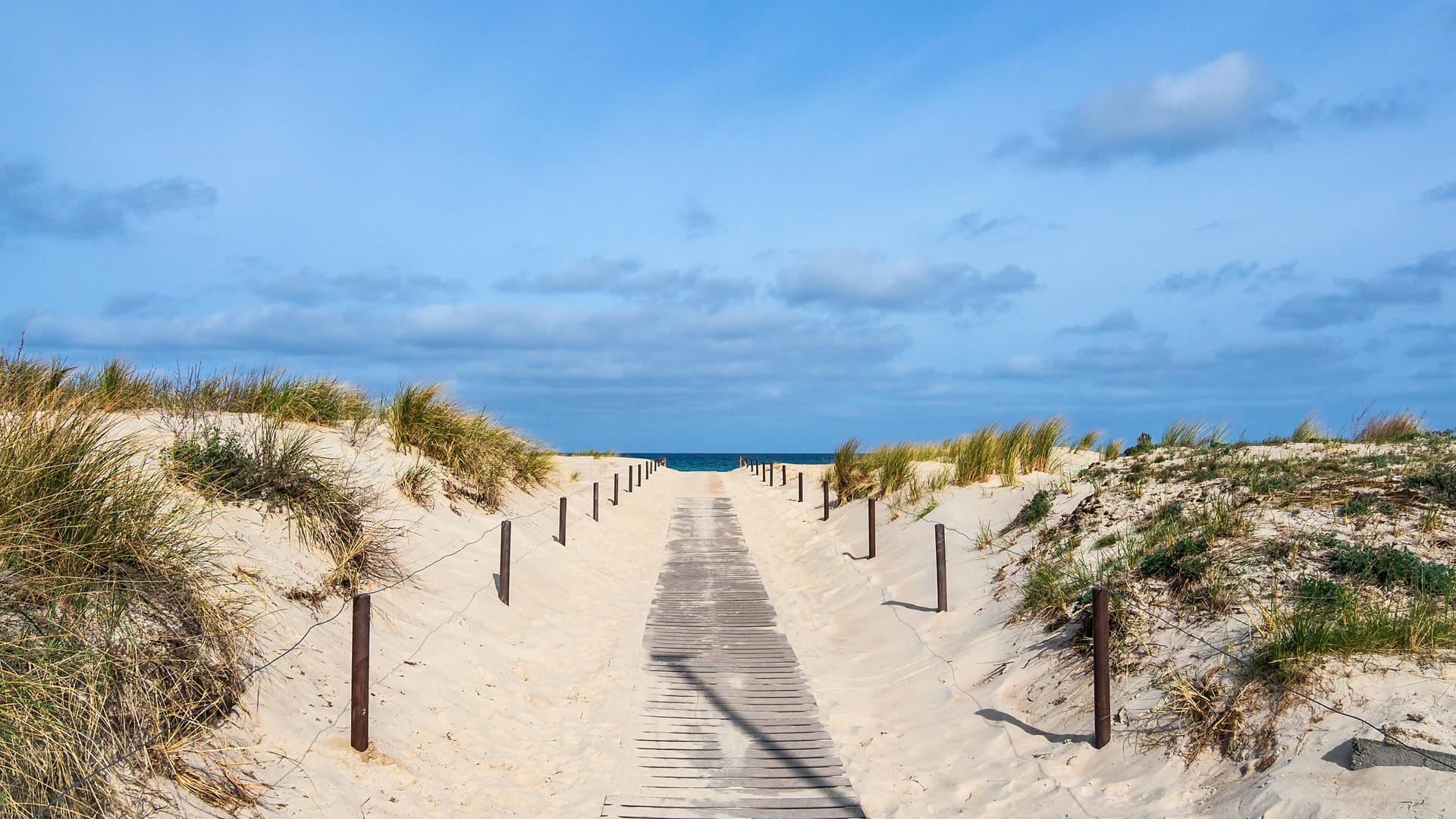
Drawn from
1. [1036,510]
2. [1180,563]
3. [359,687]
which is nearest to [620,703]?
[359,687]

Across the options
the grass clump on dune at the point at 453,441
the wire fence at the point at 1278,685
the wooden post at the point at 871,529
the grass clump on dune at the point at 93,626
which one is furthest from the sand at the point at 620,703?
the grass clump on dune at the point at 453,441

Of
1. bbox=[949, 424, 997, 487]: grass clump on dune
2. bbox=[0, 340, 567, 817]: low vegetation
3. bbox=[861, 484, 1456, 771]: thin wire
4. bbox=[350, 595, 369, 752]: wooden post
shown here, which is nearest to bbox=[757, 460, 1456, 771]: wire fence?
bbox=[861, 484, 1456, 771]: thin wire

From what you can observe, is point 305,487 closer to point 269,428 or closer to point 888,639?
point 269,428

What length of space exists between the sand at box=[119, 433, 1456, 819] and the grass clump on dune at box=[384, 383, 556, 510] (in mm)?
1942

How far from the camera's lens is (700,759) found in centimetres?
641

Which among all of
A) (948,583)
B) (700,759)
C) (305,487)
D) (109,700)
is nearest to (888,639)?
(948,583)

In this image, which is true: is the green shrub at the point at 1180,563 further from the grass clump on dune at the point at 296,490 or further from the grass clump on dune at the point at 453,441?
the grass clump on dune at the point at 453,441

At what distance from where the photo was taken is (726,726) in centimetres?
707

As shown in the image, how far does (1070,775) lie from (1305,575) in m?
2.52

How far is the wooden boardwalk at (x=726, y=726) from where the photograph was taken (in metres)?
5.69

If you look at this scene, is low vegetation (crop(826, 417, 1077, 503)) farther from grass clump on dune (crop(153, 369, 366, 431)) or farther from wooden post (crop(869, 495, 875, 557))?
grass clump on dune (crop(153, 369, 366, 431))

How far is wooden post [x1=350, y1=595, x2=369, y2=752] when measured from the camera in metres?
5.69

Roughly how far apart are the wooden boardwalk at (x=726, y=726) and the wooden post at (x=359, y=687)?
173 cm

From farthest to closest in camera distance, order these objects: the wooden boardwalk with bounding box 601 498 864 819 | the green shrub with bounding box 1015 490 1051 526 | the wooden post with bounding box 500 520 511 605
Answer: the green shrub with bounding box 1015 490 1051 526
the wooden post with bounding box 500 520 511 605
the wooden boardwalk with bounding box 601 498 864 819
